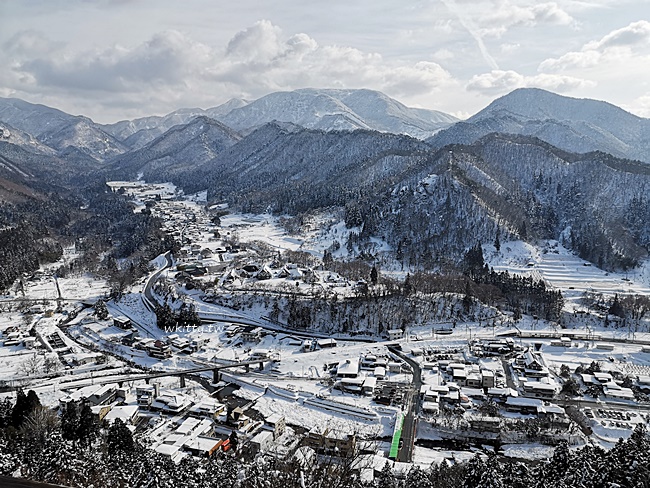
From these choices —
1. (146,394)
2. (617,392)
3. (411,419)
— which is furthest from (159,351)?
(617,392)

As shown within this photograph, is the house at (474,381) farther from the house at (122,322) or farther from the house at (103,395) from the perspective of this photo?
the house at (122,322)

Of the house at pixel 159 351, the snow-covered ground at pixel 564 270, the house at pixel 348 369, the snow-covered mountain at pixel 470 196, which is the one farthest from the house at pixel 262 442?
the snow-covered mountain at pixel 470 196

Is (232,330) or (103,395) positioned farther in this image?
(232,330)

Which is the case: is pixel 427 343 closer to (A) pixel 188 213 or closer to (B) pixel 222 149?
(A) pixel 188 213

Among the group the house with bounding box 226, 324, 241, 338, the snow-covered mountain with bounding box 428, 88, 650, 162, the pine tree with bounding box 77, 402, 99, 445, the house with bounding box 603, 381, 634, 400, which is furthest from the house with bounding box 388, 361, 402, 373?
the snow-covered mountain with bounding box 428, 88, 650, 162


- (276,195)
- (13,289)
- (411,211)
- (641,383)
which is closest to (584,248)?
(411,211)

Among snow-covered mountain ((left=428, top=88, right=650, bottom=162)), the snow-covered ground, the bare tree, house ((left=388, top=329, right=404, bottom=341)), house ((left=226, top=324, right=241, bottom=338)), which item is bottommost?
the bare tree

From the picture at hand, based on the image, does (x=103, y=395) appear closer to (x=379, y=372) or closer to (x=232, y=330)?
(x=232, y=330)

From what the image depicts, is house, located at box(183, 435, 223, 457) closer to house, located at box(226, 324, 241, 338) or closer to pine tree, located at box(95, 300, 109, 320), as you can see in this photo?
house, located at box(226, 324, 241, 338)
